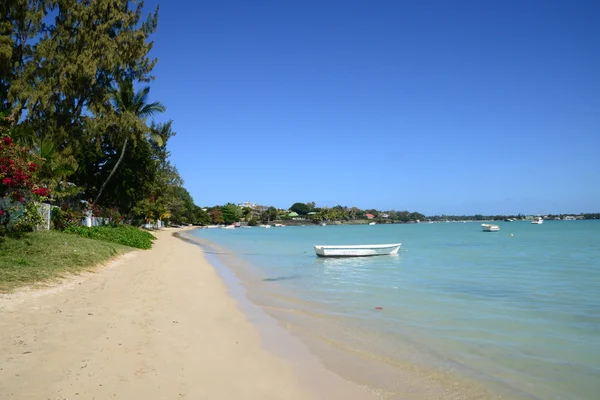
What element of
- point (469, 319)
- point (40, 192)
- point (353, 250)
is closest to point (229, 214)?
point (353, 250)

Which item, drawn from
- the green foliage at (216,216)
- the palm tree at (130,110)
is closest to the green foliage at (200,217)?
→ the green foliage at (216,216)

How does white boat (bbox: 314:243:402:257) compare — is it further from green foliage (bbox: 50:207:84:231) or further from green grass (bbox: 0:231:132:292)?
green foliage (bbox: 50:207:84:231)

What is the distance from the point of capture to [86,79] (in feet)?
67.9

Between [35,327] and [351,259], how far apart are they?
19018 mm

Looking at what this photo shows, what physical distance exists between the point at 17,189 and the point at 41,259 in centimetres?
295

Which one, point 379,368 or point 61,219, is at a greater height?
point 61,219

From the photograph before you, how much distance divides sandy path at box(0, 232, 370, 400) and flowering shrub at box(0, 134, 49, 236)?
4.55 m

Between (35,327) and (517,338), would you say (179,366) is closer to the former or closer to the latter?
(35,327)

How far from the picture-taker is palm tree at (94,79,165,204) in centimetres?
2363

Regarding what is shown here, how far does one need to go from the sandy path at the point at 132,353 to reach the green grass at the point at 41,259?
798 mm

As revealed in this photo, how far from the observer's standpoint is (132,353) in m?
5.28

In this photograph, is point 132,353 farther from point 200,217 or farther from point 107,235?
point 200,217

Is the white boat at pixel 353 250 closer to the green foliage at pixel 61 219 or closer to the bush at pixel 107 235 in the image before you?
the bush at pixel 107 235

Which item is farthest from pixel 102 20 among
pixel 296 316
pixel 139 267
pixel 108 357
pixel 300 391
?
pixel 300 391
